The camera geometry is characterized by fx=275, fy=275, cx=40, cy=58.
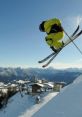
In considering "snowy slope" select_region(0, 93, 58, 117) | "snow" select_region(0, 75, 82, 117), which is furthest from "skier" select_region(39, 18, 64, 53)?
"snowy slope" select_region(0, 93, 58, 117)

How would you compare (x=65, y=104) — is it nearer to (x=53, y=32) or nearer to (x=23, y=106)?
(x=53, y=32)

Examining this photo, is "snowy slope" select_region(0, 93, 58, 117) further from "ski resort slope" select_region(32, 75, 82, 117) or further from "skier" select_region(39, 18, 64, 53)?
"ski resort slope" select_region(32, 75, 82, 117)

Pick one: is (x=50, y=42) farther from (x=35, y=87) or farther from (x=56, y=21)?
(x=35, y=87)

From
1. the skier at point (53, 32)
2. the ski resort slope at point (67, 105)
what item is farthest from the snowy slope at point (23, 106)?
the ski resort slope at point (67, 105)

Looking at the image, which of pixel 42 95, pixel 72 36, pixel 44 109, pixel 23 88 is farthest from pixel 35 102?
pixel 44 109

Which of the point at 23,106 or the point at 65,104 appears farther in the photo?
the point at 23,106

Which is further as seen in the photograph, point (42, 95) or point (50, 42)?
point (42, 95)

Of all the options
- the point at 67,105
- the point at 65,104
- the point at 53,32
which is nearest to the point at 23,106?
the point at 53,32
